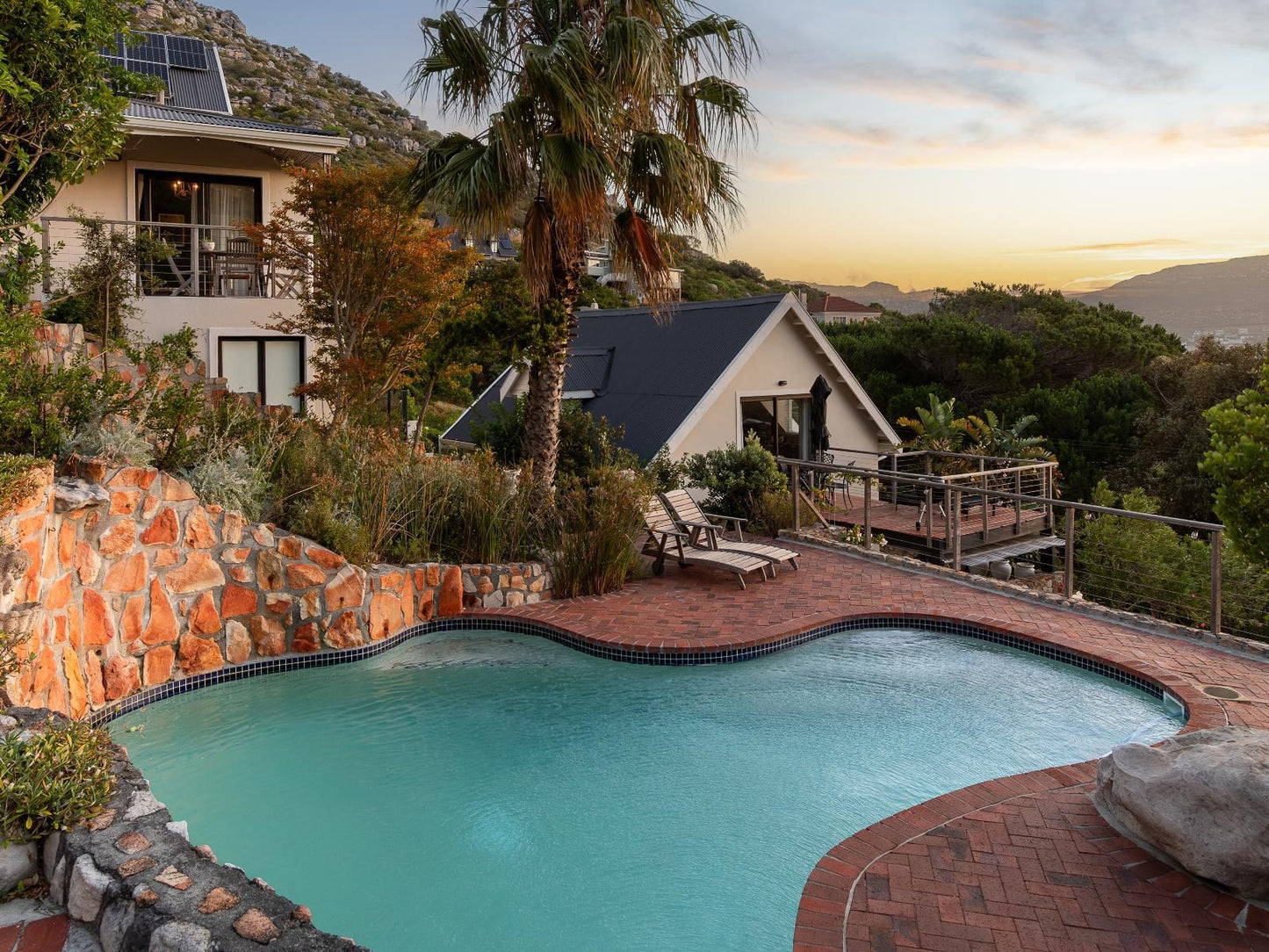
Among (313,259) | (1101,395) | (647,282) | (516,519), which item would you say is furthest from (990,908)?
(1101,395)

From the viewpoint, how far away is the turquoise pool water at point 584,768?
5117mm

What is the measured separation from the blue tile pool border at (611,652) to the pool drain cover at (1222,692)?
29 centimetres

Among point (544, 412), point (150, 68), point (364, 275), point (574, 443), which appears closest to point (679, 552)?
point (544, 412)

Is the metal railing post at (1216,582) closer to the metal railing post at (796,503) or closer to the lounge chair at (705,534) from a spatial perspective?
the lounge chair at (705,534)

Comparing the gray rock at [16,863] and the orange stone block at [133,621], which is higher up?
the orange stone block at [133,621]

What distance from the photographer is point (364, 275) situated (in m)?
14.7

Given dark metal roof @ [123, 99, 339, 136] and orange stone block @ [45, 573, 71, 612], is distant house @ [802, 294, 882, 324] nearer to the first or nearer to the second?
dark metal roof @ [123, 99, 339, 136]

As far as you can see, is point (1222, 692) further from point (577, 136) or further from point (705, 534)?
point (577, 136)

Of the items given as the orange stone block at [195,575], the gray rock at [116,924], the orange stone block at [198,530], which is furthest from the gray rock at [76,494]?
the gray rock at [116,924]

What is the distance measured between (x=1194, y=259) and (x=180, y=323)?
35970 millimetres

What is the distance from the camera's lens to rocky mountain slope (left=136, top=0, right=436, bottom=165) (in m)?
62.1

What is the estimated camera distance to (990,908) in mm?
4633

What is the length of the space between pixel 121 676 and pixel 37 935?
452 cm

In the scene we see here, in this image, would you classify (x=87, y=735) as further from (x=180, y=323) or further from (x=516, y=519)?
(x=180, y=323)
